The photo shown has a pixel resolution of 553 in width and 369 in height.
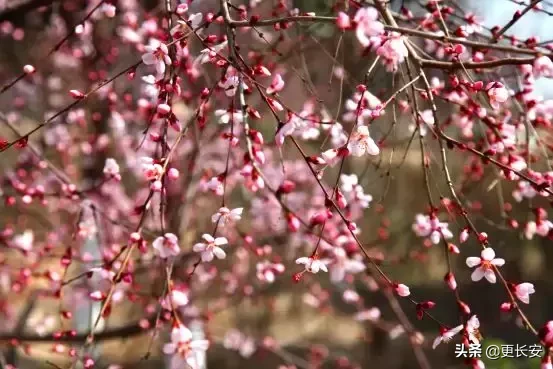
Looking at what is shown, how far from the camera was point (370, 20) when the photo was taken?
1163mm

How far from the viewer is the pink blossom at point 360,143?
55.9 inches

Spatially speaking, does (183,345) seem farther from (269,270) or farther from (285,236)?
(285,236)

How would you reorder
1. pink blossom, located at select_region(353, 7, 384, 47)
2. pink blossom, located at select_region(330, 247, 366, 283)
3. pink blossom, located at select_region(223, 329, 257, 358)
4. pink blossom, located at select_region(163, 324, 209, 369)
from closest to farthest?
1. pink blossom, located at select_region(353, 7, 384, 47)
2. pink blossom, located at select_region(163, 324, 209, 369)
3. pink blossom, located at select_region(330, 247, 366, 283)
4. pink blossom, located at select_region(223, 329, 257, 358)

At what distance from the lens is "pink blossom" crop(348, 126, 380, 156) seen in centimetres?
142

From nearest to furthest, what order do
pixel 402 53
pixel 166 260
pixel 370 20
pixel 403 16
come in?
pixel 370 20
pixel 402 53
pixel 166 260
pixel 403 16

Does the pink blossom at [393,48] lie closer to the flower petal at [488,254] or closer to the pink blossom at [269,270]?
the flower petal at [488,254]

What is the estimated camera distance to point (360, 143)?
143 cm

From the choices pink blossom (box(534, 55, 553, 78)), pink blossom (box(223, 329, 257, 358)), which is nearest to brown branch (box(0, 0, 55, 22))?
pink blossom (box(534, 55, 553, 78))

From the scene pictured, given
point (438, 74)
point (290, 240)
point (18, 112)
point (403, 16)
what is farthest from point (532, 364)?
point (18, 112)

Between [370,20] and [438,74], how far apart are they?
1031 millimetres

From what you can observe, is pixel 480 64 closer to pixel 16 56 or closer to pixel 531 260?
pixel 16 56

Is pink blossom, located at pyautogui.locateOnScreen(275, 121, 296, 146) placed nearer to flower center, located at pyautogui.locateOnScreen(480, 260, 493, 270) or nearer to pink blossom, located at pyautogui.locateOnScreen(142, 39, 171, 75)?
pink blossom, located at pyautogui.locateOnScreen(142, 39, 171, 75)

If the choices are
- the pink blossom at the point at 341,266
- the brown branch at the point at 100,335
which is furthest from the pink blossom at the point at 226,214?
the brown branch at the point at 100,335

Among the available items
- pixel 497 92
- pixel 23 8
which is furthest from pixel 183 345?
pixel 23 8
